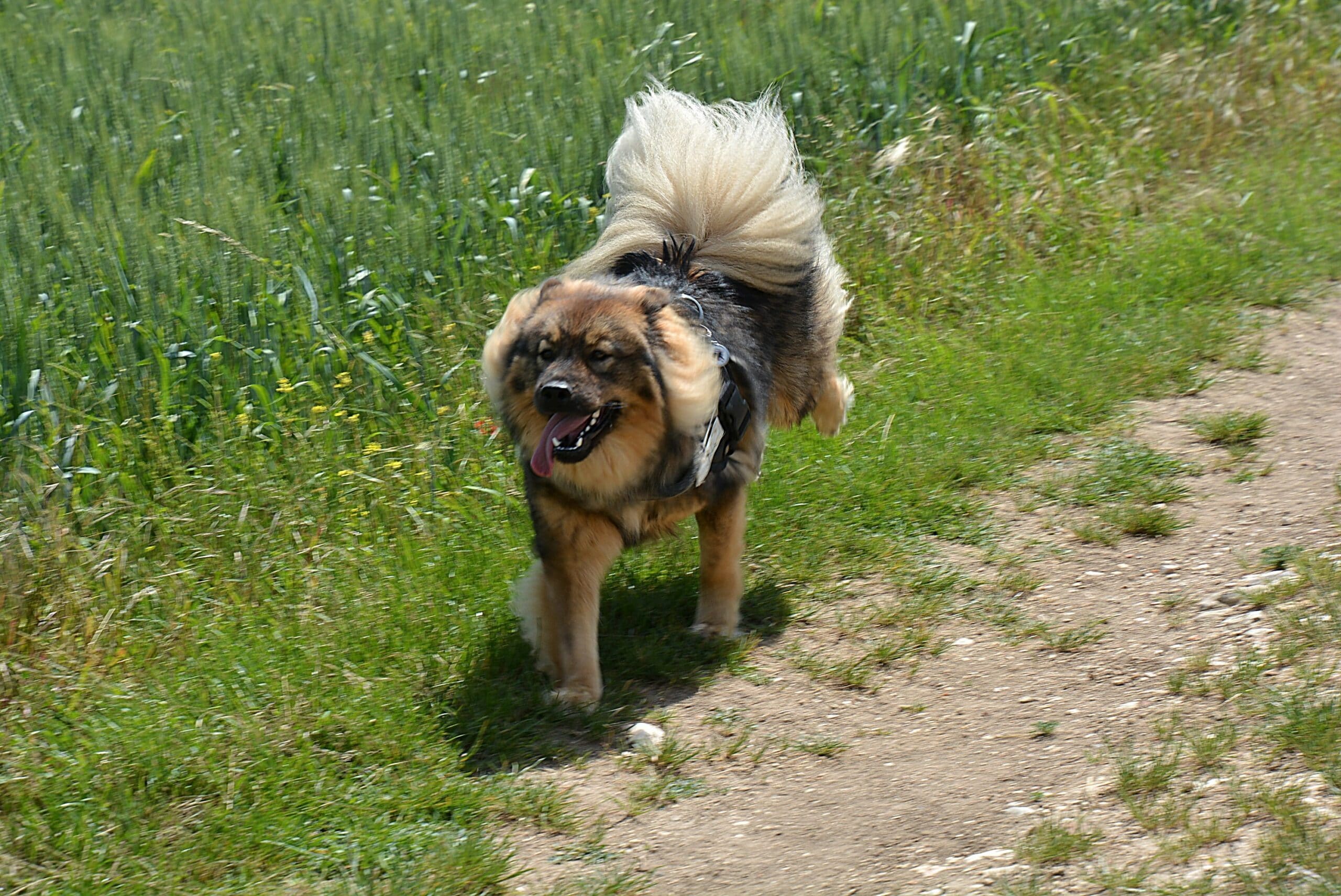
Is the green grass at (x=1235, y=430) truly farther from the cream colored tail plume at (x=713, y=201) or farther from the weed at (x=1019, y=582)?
the cream colored tail plume at (x=713, y=201)

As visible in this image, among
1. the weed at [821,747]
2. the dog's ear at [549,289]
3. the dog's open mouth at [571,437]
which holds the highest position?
the dog's ear at [549,289]

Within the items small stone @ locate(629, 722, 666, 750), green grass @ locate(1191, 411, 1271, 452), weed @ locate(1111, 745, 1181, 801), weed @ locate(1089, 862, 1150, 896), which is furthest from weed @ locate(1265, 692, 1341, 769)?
green grass @ locate(1191, 411, 1271, 452)

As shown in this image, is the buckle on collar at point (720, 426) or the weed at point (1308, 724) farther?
the buckle on collar at point (720, 426)

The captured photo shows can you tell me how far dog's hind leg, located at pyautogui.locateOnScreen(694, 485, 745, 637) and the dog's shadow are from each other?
0.07m

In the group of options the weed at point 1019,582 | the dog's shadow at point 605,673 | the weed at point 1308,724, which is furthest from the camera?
the weed at point 1019,582

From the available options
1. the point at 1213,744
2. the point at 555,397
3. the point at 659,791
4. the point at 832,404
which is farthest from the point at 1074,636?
the point at 555,397

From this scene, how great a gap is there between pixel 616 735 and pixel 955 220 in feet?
13.4

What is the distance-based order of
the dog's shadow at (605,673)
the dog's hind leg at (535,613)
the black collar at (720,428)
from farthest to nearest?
the dog's hind leg at (535,613)
the black collar at (720,428)
the dog's shadow at (605,673)

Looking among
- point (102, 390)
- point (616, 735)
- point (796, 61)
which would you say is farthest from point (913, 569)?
point (796, 61)

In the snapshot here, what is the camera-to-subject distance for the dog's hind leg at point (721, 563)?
14.2 ft

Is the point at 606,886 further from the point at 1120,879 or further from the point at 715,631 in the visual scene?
the point at 715,631

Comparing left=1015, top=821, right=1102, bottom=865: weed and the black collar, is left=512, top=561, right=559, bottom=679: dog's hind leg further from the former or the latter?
left=1015, top=821, right=1102, bottom=865: weed

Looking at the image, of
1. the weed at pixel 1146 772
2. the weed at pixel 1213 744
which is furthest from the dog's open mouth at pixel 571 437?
the weed at pixel 1213 744

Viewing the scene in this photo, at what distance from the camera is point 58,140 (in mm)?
6680
